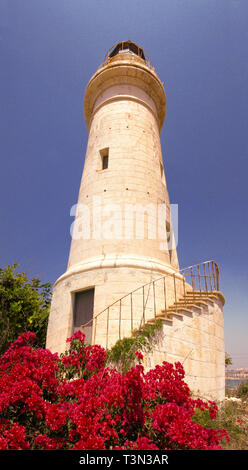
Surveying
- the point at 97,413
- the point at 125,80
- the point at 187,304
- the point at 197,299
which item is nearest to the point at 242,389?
the point at 197,299

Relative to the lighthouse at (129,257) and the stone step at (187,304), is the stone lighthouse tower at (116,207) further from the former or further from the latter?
the stone step at (187,304)

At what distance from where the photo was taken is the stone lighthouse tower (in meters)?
8.65

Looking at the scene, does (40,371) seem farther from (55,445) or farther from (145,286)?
(145,286)

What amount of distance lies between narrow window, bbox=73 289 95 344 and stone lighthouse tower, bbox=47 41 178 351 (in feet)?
0.10

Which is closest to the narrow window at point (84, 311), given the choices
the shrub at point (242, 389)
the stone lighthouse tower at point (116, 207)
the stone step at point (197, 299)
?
the stone lighthouse tower at point (116, 207)

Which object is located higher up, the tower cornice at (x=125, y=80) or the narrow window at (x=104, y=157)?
the tower cornice at (x=125, y=80)

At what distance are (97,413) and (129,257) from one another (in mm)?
5374

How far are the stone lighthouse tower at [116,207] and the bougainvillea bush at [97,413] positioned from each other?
3.22 metres

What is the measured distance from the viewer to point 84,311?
8.73 metres

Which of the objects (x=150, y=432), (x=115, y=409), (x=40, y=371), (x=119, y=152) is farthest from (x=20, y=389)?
(x=119, y=152)

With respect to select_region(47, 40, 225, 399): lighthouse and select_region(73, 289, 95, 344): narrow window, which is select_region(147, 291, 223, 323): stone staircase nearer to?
select_region(47, 40, 225, 399): lighthouse

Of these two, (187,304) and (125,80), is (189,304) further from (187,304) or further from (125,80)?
(125,80)

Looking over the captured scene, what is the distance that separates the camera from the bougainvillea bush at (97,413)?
11.4 ft

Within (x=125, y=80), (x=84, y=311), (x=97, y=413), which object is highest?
(x=125, y=80)
